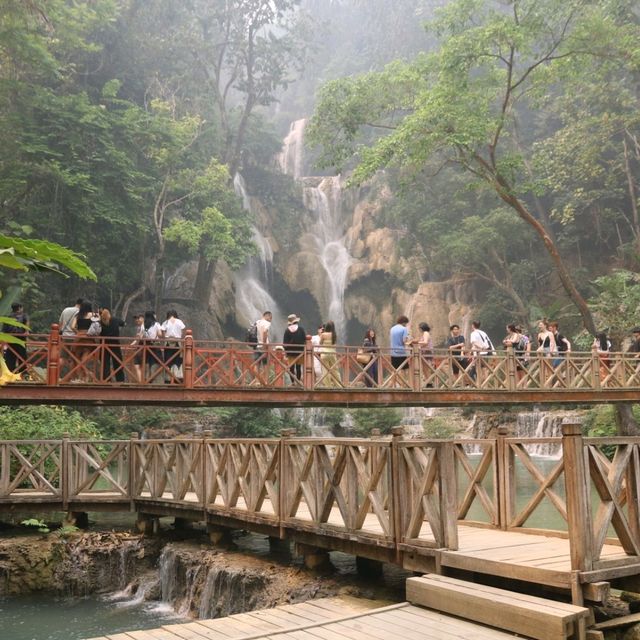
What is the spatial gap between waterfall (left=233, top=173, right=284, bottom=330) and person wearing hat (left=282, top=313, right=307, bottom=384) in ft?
64.9

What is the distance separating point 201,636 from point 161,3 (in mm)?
35778

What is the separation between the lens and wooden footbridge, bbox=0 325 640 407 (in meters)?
13.5

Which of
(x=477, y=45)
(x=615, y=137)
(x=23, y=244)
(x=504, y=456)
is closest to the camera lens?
(x=23, y=244)

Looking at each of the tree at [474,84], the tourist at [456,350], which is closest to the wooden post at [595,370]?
the tourist at [456,350]

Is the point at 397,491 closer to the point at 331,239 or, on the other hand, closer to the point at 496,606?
the point at 496,606

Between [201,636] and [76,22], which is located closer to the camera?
[201,636]

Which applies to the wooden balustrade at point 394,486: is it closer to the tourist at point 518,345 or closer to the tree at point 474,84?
the tourist at point 518,345

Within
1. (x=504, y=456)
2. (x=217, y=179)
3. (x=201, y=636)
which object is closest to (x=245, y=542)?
(x=504, y=456)

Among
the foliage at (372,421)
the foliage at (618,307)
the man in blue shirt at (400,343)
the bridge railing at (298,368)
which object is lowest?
the foliage at (372,421)

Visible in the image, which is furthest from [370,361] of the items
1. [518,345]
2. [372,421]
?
[372,421]

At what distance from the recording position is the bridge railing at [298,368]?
13.6 m

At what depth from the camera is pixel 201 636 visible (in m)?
5.12

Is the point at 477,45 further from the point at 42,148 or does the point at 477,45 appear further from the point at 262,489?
the point at 262,489

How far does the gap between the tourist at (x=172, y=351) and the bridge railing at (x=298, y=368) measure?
3cm
